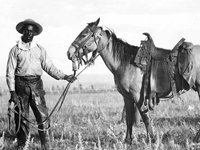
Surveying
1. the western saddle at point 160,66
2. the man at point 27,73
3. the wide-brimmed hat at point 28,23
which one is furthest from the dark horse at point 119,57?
the wide-brimmed hat at point 28,23

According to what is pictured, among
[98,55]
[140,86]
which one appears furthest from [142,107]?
[98,55]

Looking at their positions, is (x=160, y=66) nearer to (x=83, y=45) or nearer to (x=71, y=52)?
(x=83, y=45)

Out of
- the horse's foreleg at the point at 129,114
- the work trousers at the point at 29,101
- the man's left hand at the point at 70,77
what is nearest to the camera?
the work trousers at the point at 29,101

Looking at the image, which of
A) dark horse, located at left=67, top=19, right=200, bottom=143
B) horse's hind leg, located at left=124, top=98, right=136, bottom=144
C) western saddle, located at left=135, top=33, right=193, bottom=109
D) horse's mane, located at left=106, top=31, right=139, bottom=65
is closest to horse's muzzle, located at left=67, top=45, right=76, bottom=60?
dark horse, located at left=67, top=19, right=200, bottom=143

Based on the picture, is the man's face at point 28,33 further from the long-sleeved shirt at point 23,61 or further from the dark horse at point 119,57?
the dark horse at point 119,57

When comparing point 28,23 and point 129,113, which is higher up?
point 28,23

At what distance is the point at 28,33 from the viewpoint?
6.03 meters

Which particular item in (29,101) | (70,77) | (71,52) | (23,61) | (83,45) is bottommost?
(29,101)

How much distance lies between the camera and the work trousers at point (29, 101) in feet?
20.4

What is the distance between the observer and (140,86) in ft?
21.5

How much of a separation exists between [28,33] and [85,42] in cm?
116

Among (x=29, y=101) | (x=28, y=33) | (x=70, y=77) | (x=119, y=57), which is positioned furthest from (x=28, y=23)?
(x=119, y=57)

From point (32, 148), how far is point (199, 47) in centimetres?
400

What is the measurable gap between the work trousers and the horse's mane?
1.65 meters
